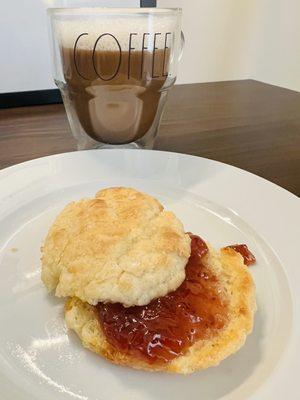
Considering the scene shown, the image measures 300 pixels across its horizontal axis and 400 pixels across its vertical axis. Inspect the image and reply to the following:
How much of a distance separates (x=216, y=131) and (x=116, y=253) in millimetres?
842

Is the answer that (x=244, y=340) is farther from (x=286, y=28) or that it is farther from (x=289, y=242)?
(x=286, y=28)

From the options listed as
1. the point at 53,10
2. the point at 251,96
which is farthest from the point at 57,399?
the point at 251,96

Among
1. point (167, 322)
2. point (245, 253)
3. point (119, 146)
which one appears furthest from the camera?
point (119, 146)

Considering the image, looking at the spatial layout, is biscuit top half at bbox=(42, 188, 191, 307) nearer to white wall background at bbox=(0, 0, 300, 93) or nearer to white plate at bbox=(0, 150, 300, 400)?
white plate at bbox=(0, 150, 300, 400)

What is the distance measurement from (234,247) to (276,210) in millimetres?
148

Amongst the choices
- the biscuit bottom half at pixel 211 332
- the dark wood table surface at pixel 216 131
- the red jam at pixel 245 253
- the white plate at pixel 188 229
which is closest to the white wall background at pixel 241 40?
the dark wood table surface at pixel 216 131

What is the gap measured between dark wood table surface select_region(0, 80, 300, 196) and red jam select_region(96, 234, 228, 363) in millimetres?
480

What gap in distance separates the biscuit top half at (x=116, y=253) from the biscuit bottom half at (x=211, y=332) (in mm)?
41

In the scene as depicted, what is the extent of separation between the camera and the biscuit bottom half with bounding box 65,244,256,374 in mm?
563

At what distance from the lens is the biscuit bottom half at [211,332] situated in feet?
1.85

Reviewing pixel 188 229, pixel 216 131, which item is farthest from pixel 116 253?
pixel 216 131

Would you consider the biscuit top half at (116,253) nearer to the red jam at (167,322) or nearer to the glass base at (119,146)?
the red jam at (167,322)

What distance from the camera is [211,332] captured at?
0.60 metres

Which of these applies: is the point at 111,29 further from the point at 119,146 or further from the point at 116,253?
the point at 116,253
